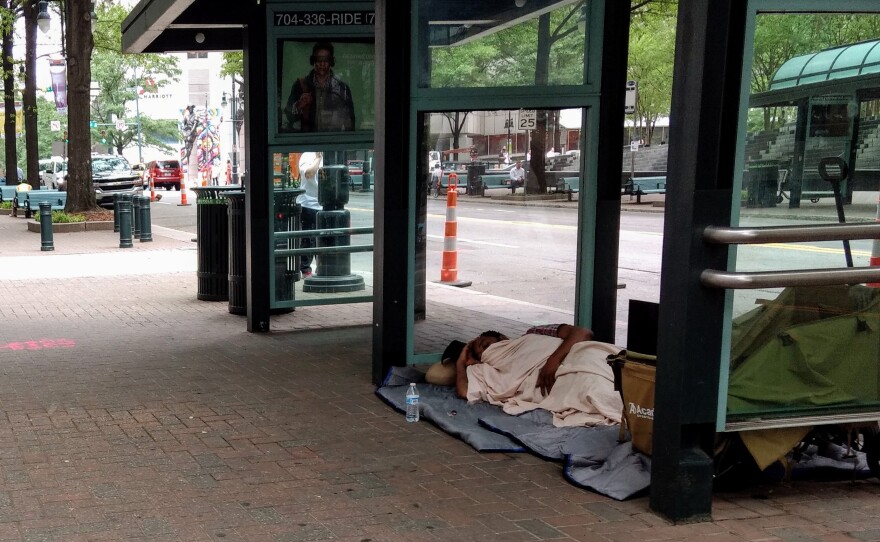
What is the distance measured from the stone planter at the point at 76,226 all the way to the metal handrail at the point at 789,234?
19.5 meters

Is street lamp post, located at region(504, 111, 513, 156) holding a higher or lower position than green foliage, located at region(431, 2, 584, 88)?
lower

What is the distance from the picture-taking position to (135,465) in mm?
5266

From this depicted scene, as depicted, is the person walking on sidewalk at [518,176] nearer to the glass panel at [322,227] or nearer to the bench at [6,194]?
the glass panel at [322,227]

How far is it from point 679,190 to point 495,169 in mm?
3445

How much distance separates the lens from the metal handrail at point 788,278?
14.3ft

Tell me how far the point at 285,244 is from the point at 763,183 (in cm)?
591

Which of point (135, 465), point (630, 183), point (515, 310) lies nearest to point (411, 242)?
point (515, 310)

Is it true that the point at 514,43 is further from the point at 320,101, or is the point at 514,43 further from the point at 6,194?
the point at 6,194

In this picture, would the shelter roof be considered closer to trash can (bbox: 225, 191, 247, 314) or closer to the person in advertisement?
the person in advertisement

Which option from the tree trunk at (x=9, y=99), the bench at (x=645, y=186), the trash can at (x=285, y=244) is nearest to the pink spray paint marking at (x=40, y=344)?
the trash can at (x=285, y=244)

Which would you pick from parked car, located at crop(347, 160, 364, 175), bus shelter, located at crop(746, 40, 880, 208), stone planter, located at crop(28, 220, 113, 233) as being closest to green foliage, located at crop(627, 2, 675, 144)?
stone planter, located at crop(28, 220, 113, 233)

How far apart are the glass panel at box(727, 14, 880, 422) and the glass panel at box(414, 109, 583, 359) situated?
2.53 m

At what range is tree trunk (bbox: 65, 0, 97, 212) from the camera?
2188 centimetres

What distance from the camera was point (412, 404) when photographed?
6141 millimetres
